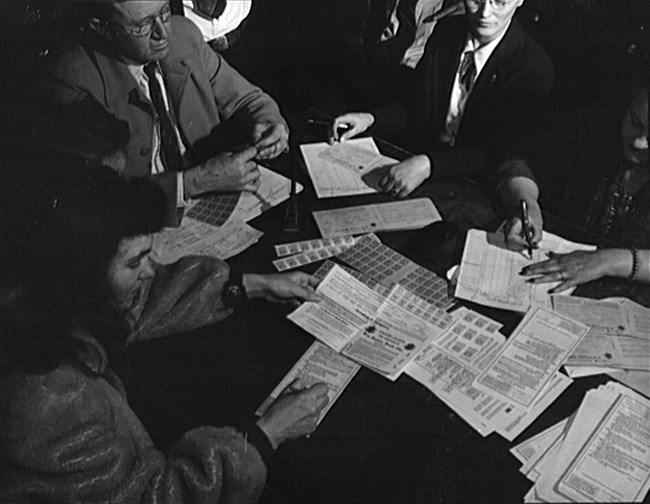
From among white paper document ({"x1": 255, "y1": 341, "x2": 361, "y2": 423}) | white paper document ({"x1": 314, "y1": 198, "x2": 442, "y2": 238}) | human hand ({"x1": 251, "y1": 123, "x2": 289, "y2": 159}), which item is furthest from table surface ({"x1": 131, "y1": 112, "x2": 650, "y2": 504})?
human hand ({"x1": 251, "y1": 123, "x2": 289, "y2": 159})

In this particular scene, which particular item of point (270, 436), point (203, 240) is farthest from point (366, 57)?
point (270, 436)

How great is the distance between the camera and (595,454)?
1336 mm

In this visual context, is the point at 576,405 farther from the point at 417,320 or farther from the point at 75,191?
the point at 75,191

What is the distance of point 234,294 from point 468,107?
0.82 m

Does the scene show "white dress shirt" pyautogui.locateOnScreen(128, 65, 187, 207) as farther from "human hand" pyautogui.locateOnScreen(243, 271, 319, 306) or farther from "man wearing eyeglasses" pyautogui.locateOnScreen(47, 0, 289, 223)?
"human hand" pyautogui.locateOnScreen(243, 271, 319, 306)

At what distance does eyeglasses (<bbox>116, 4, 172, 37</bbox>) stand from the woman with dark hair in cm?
33

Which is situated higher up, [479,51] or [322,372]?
[479,51]

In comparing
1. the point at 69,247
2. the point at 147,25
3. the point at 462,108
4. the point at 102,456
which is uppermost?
the point at 147,25

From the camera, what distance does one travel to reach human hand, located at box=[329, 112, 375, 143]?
1.88m

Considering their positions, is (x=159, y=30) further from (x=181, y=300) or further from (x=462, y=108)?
(x=462, y=108)

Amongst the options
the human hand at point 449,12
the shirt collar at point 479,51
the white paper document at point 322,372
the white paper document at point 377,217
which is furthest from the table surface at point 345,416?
the human hand at point 449,12

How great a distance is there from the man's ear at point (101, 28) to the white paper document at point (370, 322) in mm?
748

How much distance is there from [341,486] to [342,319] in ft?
1.23

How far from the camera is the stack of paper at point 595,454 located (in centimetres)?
130
